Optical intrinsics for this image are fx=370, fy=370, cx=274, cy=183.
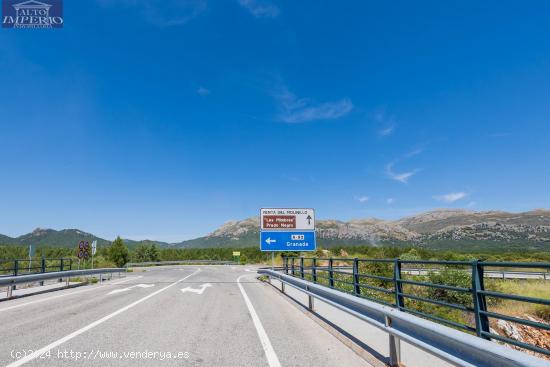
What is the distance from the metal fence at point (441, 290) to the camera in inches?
187

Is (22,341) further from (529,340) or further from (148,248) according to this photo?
(148,248)

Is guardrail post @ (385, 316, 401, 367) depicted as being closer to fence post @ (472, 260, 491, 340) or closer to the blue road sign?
fence post @ (472, 260, 491, 340)

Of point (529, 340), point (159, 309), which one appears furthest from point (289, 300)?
point (529, 340)

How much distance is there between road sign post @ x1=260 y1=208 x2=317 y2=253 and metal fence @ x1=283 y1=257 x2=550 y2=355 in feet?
4.34

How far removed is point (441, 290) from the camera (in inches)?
987

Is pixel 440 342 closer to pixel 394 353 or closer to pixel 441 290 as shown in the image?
pixel 394 353

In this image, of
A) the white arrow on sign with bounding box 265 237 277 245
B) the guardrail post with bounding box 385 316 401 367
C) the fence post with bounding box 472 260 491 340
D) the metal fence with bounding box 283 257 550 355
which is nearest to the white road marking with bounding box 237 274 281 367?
the guardrail post with bounding box 385 316 401 367

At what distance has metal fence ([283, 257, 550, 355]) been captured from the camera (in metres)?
4.75

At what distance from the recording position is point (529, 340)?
17.0 meters

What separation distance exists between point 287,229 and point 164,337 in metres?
17.1

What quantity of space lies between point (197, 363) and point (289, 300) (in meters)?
8.93

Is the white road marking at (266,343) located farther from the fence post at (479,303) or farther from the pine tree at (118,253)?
the pine tree at (118,253)

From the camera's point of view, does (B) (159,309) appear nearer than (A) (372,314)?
No

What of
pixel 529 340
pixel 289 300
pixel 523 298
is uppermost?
pixel 523 298
